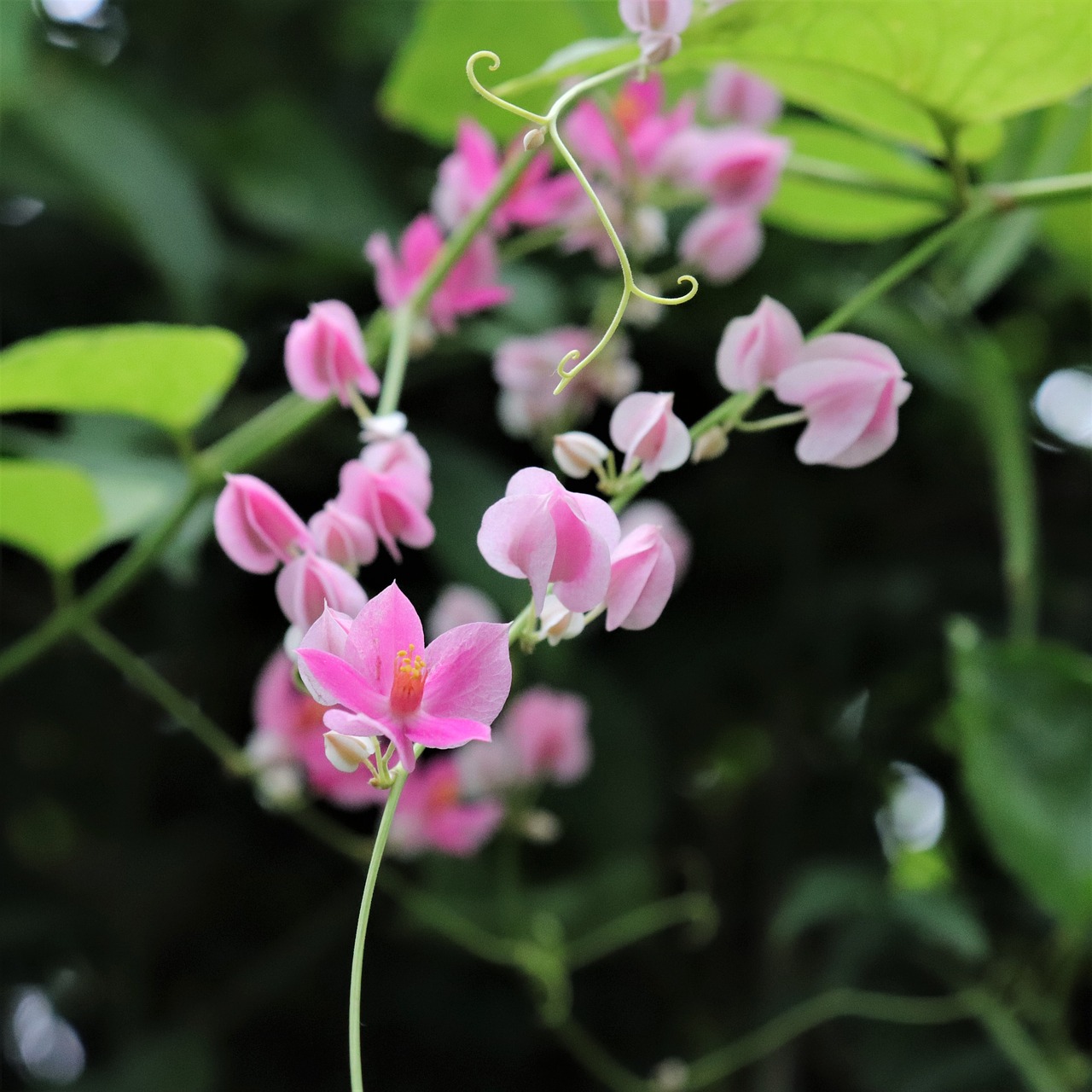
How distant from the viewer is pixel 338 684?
0.16 meters

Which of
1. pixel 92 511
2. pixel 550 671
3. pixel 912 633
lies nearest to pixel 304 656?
pixel 92 511

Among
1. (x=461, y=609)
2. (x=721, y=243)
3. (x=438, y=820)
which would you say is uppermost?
(x=721, y=243)

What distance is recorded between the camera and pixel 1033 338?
61 cm

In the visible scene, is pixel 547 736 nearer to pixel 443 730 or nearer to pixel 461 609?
pixel 461 609

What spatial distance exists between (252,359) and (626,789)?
28cm

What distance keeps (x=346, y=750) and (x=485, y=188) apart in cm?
21

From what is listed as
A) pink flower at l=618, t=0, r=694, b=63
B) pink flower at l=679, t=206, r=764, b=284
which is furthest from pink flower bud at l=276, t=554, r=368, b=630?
pink flower at l=679, t=206, r=764, b=284

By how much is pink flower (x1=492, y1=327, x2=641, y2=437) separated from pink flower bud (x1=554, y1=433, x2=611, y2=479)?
145 millimetres

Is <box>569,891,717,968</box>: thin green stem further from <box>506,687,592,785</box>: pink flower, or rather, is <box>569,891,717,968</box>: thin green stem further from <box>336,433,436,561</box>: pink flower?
<box>336,433,436,561</box>: pink flower

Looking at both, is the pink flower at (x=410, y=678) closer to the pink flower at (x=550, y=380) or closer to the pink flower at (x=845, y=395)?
the pink flower at (x=845, y=395)

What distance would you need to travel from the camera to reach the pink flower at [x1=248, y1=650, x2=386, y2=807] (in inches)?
15.6

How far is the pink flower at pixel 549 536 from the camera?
0.56 feet

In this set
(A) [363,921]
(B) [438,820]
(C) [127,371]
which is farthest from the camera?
(B) [438,820]

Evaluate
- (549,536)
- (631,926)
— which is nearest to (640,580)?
(549,536)
